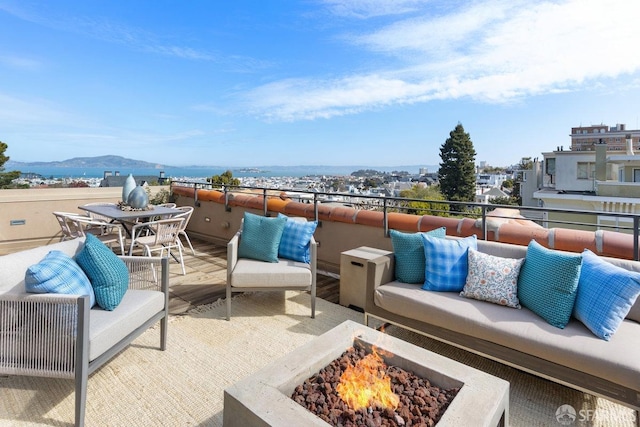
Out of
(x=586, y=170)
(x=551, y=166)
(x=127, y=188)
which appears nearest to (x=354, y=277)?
(x=127, y=188)

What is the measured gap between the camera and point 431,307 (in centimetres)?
232

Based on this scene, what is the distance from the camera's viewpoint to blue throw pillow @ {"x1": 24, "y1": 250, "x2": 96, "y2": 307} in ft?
5.71

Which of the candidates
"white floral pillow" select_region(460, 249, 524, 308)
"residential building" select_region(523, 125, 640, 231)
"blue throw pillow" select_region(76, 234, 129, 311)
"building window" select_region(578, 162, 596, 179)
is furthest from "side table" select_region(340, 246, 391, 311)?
"building window" select_region(578, 162, 596, 179)

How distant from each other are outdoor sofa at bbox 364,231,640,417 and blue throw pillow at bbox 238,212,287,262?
1128mm

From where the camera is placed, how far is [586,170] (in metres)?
18.1

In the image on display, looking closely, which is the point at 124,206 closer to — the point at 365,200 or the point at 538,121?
the point at 365,200

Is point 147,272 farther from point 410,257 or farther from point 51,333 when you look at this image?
point 410,257

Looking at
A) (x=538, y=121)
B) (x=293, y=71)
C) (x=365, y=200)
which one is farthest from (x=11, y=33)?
(x=538, y=121)

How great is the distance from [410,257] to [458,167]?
24.9 metres

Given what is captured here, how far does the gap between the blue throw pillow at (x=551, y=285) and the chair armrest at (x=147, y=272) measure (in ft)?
8.15

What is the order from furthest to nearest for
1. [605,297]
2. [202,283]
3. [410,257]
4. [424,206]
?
[424,206] → [202,283] → [410,257] → [605,297]

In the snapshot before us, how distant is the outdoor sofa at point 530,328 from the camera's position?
1.66m

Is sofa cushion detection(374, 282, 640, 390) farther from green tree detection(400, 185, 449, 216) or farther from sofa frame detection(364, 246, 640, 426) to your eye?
green tree detection(400, 185, 449, 216)

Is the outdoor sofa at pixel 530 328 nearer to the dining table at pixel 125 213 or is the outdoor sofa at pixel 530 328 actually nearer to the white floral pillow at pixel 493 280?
the white floral pillow at pixel 493 280
